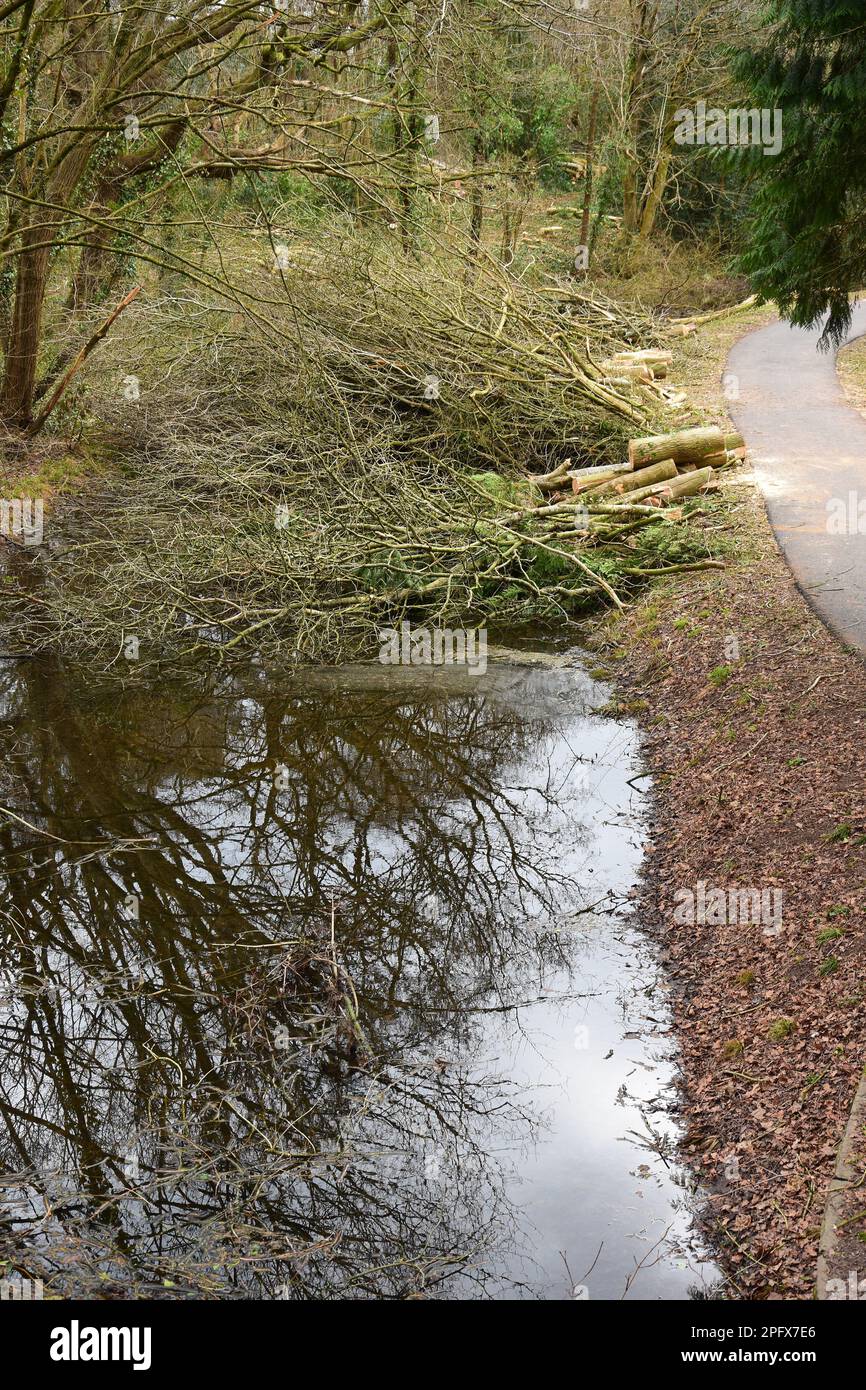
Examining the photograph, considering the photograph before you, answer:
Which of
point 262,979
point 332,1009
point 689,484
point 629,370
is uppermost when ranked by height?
point 629,370

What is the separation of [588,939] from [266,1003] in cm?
208

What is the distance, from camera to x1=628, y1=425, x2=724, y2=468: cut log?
46.2 ft

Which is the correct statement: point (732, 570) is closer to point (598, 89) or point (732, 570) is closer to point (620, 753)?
point (620, 753)

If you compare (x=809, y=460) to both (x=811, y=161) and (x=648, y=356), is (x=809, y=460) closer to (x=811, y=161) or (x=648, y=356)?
(x=648, y=356)

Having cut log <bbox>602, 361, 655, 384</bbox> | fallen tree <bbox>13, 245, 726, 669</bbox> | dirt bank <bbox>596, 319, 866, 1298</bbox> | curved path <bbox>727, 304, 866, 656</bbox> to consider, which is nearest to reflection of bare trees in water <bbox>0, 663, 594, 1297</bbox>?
dirt bank <bbox>596, 319, 866, 1298</bbox>

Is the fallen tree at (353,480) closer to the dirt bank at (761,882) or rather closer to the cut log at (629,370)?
→ the cut log at (629,370)

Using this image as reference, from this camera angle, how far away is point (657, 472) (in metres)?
13.9

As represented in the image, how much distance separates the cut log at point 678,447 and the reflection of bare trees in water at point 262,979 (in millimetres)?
4751

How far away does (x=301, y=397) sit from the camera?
12.9 metres

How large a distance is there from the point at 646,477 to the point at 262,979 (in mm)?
9044

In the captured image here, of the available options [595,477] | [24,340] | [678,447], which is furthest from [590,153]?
[24,340]

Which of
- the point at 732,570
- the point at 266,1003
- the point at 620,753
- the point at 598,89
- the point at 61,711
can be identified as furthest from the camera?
the point at 598,89

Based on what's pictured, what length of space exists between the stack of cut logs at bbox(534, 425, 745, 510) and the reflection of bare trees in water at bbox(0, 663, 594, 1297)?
3964mm
